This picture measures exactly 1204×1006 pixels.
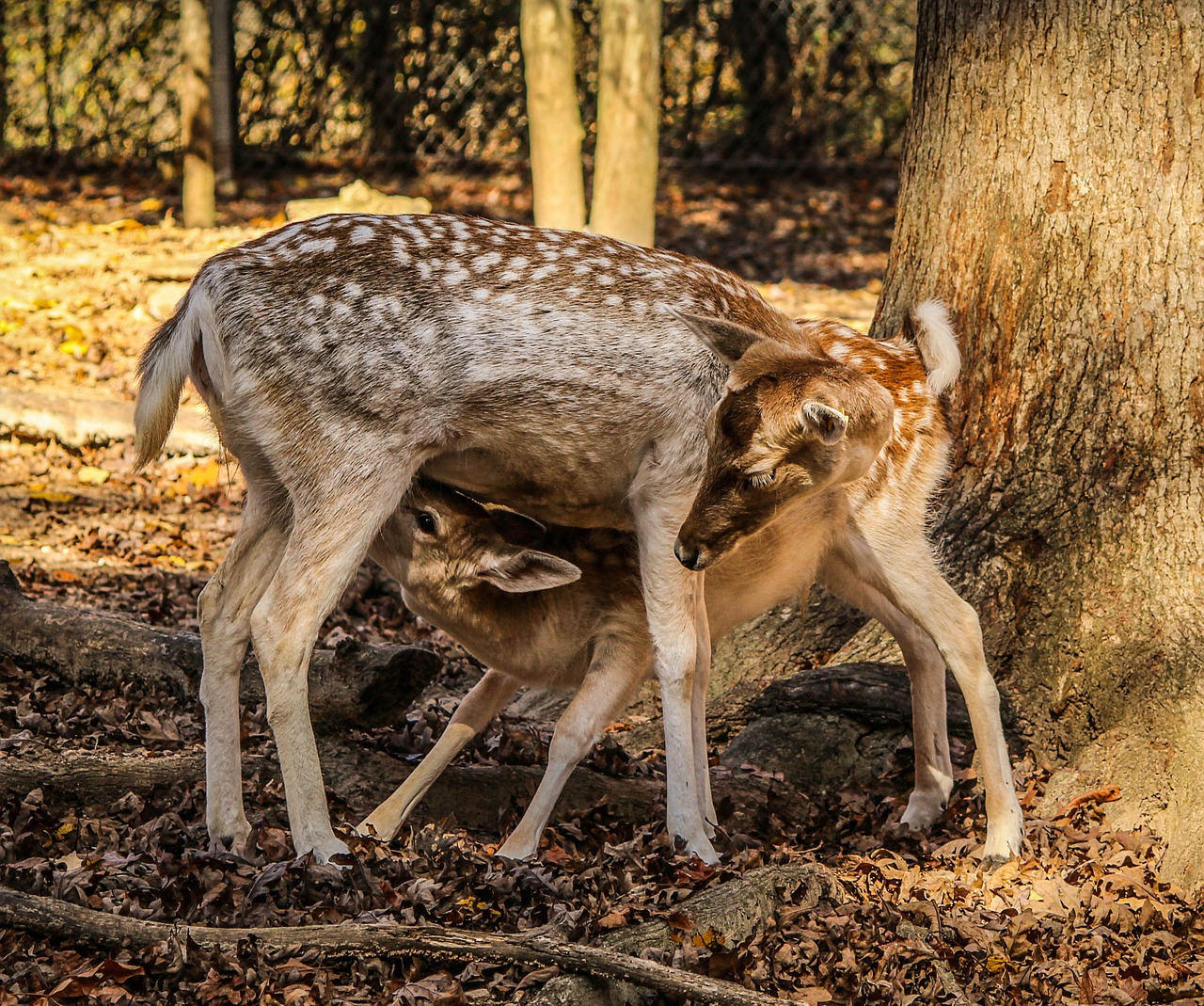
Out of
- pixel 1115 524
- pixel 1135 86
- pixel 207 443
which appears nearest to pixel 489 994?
pixel 1115 524

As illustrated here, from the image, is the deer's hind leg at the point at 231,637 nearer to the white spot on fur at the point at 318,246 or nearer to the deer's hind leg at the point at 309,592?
the deer's hind leg at the point at 309,592

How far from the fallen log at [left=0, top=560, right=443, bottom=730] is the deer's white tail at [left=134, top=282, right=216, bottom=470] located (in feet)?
2.52

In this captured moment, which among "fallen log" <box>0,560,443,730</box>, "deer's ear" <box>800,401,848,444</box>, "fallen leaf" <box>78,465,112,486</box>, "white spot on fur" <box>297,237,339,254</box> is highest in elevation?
"white spot on fur" <box>297,237,339,254</box>

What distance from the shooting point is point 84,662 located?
5.22 meters

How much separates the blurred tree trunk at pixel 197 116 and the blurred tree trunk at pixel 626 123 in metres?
3.52

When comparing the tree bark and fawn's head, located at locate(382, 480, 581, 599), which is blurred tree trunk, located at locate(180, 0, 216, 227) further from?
the tree bark

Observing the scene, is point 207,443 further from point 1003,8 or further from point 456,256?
point 1003,8

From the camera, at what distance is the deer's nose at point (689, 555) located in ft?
14.9

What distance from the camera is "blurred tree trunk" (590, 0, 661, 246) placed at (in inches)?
423

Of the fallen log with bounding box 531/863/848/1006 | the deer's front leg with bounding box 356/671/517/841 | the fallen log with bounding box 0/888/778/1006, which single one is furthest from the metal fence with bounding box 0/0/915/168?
the fallen log with bounding box 0/888/778/1006

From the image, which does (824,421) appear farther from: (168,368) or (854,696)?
(168,368)

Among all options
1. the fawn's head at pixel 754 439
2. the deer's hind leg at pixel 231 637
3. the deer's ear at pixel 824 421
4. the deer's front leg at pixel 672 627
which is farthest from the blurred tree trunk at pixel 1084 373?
the deer's hind leg at pixel 231 637

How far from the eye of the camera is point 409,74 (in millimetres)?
14859

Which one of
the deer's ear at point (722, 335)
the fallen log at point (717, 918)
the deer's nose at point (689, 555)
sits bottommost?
the fallen log at point (717, 918)
